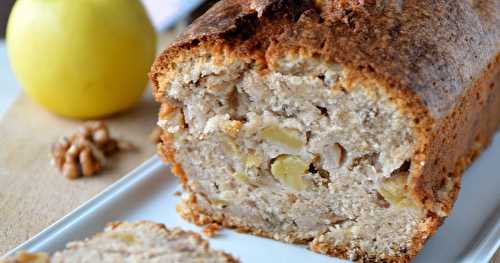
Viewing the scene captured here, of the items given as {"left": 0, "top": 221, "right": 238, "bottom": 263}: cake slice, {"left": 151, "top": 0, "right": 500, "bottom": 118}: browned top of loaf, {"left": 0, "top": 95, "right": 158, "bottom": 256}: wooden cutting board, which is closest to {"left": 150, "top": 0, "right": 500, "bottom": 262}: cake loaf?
{"left": 151, "top": 0, "right": 500, "bottom": 118}: browned top of loaf

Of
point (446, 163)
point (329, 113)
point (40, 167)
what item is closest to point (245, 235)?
point (329, 113)

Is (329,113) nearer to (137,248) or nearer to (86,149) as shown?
(137,248)

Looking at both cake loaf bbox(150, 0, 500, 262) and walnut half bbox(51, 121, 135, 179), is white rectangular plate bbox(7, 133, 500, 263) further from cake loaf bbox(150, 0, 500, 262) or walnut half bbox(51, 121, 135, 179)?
walnut half bbox(51, 121, 135, 179)

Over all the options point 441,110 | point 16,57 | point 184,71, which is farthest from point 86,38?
point 441,110

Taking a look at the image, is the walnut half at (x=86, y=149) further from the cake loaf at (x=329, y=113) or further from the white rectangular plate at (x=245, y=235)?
the cake loaf at (x=329, y=113)

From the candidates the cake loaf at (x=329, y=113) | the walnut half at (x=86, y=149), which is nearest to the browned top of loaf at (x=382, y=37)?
the cake loaf at (x=329, y=113)
